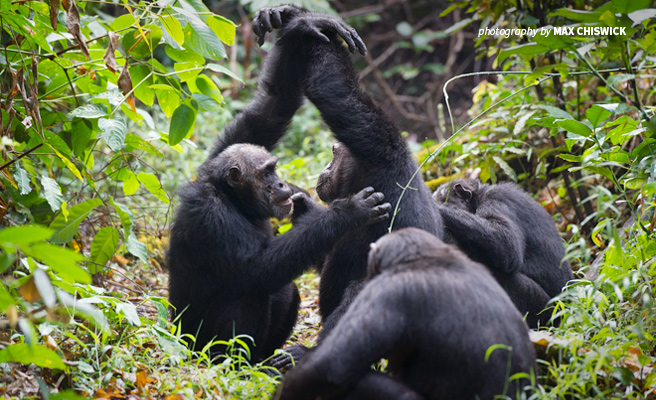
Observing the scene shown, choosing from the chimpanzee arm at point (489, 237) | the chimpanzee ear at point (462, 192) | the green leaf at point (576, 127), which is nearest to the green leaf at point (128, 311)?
the chimpanzee arm at point (489, 237)

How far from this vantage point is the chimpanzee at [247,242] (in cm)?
471

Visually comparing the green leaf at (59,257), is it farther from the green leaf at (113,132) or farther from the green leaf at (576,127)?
the green leaf at (576,127)

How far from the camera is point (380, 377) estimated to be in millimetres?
3211

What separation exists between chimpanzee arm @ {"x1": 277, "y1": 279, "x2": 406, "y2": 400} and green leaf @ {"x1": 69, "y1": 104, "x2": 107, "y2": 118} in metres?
2.65

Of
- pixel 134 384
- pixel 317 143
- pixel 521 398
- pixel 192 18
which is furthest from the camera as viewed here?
pixel 317 143

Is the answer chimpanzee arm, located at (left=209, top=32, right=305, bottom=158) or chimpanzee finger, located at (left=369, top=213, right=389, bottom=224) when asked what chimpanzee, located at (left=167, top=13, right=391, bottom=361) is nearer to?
chimpanzee finger, located at (left=369, top=213, right=389, bottom=224)

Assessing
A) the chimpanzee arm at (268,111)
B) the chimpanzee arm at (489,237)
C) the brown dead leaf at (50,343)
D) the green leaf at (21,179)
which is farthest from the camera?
the chimpanzee arm at (268,111)

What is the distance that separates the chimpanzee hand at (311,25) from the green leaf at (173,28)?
0.78 m

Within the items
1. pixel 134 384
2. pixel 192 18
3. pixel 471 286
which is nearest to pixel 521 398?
pixel 471 286

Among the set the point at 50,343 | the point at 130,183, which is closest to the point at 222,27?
the point at 130,183

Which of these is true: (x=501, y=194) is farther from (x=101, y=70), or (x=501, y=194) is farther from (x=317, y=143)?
(x=317, y=143)

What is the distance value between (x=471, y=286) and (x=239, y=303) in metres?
2.26

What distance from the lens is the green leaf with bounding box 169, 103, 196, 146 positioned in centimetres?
492

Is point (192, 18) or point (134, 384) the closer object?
point (134, 384)
